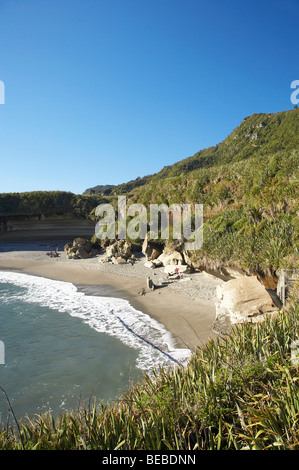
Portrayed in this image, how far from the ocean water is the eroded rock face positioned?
1.86 m

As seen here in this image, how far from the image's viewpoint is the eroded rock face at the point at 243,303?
7.32m

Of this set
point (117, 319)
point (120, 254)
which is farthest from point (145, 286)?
point (120, 254)

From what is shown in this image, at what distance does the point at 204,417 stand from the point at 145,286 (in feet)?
39.6

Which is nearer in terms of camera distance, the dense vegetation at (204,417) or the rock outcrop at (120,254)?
the dense vegetation at (204,417)

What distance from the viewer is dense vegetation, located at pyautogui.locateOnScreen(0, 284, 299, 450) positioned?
2.70 meters

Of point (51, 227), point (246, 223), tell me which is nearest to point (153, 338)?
point (246, 223)

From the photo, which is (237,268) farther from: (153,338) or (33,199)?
(33,199)

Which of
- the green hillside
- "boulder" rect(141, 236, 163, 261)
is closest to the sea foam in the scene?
the green hillside

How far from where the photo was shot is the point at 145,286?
48.9ft

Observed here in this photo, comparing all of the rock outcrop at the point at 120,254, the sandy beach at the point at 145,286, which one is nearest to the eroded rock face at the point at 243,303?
the sandy beach at the point at 145,286

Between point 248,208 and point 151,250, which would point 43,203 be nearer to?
point 151,250

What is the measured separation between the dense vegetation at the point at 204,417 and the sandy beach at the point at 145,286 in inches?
60.2

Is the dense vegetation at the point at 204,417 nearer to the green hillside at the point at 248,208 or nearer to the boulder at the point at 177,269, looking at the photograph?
the green hillside at the point at 248,208
